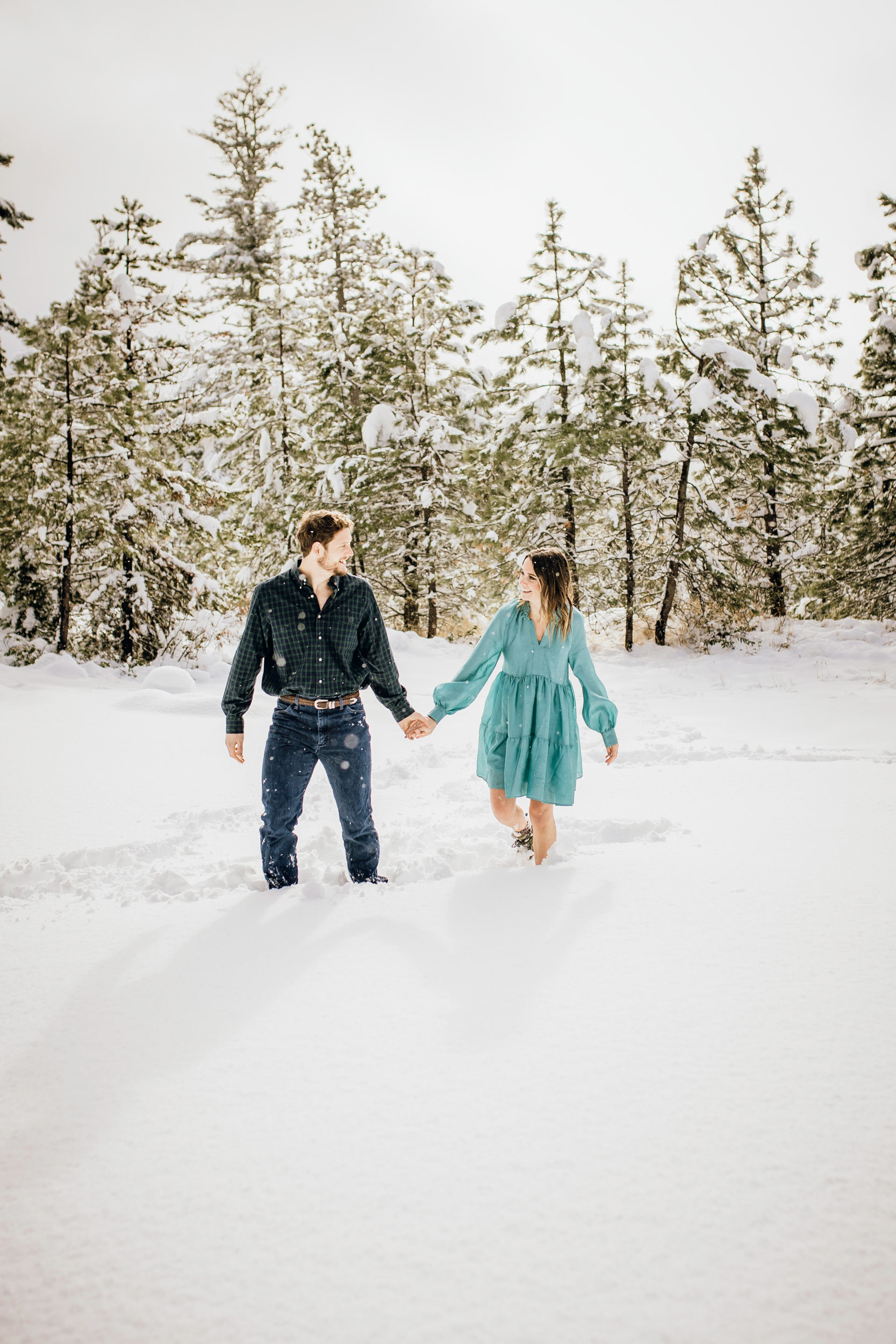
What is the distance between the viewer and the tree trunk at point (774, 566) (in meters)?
15.6

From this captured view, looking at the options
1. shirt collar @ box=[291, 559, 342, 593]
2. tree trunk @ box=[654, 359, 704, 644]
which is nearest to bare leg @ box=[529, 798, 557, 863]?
shirt collar @ box=[291, 559, 342, 593]

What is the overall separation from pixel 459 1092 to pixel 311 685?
200 cm

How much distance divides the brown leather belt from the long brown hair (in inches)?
42.6

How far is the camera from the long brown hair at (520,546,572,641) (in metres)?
3.69

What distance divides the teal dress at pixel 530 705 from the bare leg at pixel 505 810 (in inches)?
2.0

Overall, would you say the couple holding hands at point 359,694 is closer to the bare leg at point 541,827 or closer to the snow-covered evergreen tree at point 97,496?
the bare leg at point 541,827

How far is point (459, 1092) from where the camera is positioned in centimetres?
188

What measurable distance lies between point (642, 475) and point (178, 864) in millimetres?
12958

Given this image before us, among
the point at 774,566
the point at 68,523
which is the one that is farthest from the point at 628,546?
the point at 68,523

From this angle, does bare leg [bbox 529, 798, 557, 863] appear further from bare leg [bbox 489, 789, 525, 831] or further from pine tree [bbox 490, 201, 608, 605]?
pine tree [bbox 490, 201, 608, 605]

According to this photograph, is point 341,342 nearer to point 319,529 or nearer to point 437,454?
point 437,454

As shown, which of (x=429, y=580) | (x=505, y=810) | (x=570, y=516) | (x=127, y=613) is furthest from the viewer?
(x=429, y=580)

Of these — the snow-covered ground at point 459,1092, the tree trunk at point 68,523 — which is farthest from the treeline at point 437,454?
the snow-covered ground at point 459,1092

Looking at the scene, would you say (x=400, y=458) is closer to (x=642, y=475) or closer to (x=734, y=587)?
(x=642, y=475)
